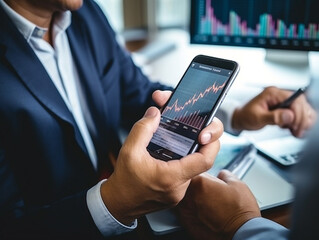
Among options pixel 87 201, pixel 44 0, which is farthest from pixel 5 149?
pixel 44 0

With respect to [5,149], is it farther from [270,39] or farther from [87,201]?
[270,39]

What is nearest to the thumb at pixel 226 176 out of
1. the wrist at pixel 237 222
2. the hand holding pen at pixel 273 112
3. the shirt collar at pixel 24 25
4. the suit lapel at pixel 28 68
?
the wrist at pixel 237 222

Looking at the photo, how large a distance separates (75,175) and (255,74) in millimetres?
607

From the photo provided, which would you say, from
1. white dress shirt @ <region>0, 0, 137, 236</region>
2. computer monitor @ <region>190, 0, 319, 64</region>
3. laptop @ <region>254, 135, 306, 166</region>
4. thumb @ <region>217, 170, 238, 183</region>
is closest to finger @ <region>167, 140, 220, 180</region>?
thumb @ <region>217, 170, 238, 183</region>

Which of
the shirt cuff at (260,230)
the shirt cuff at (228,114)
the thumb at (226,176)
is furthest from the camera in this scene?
the shirt cuff at (228,114)

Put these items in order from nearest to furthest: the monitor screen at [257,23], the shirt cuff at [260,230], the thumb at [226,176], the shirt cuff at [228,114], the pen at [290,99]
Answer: the shirt cuff at [260,230] < the thumb at [226,176] < the pen at [290,99] < the shirt cuff at [228,114] < the monitor screen at [257,23]

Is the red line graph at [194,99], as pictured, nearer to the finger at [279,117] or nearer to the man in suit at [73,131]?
the man in suit at [73,131]

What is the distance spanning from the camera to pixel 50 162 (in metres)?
0.64

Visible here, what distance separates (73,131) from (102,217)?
0.23 m

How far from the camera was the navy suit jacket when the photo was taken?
522 mm

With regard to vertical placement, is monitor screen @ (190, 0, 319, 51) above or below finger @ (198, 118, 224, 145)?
above

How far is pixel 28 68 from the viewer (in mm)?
605

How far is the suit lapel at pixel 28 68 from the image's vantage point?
593 mm

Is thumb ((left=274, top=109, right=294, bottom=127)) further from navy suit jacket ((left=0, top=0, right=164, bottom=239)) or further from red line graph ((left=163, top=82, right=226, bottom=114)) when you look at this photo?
navy suit jacket ((left=0, top=0, right=164, bottom=239))
